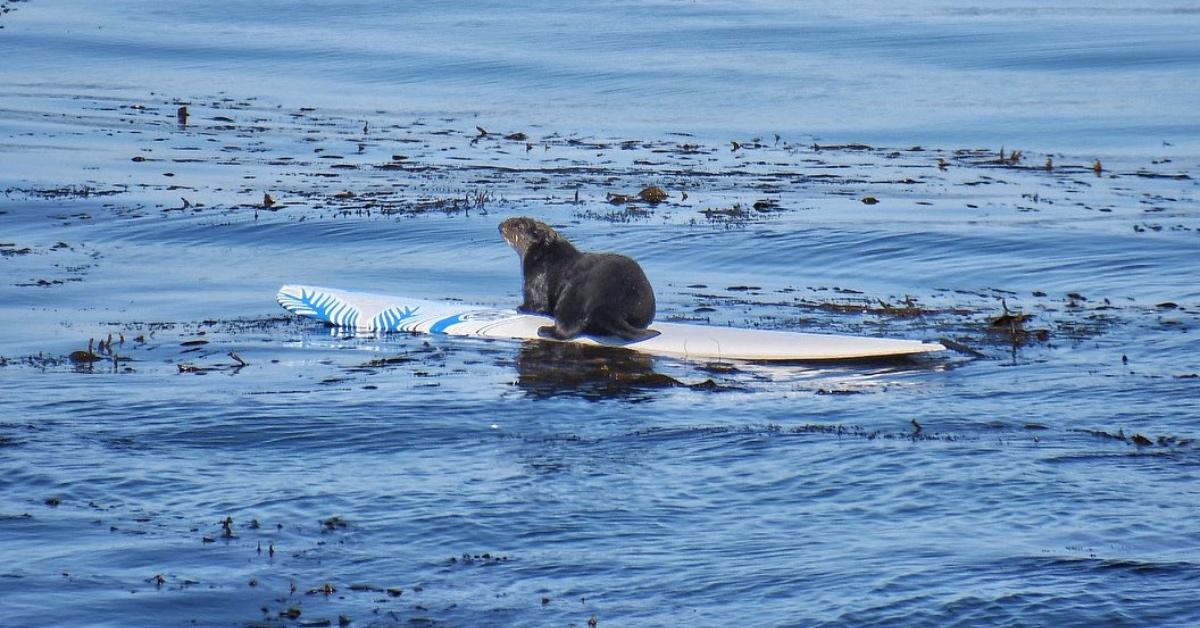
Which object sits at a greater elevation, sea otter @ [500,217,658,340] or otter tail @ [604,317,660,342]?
sea otter @ [500,217,658,340]

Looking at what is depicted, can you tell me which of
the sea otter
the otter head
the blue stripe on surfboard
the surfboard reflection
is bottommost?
the surfboard reflection

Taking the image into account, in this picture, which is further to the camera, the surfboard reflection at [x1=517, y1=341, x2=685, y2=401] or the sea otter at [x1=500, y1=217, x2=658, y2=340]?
the sea otter at [x1=500, y1=217, x2=658, y2=340]

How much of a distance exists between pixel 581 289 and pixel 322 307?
2414 millimetres

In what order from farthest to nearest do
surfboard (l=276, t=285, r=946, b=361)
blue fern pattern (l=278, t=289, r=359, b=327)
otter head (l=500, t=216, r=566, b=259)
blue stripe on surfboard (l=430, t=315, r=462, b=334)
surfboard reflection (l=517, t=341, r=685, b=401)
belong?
blue fern pattern (l=278, t=289, r=359, b=327) < otter head (l=500, t=216, r=566, b=259) < blue stripe on surfboard (l=430, t=315, r=462, b=334) < surfboard (l=276, t=285, r=946, b=361) < surfboard reflection (l=517, t=341, r=685, b=401)

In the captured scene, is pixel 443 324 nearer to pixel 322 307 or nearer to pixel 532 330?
pixel 532 330

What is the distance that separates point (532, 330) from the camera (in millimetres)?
12758

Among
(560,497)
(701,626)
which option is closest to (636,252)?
(560,497)

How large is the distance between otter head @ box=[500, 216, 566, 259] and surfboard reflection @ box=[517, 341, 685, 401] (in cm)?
94

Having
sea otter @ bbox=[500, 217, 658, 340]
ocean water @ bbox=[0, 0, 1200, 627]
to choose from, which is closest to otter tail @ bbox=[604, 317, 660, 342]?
sea otter @ bbox=[500, 217, 658, 340]

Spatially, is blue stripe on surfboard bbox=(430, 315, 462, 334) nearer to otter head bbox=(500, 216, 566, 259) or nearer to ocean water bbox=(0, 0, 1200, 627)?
ocean water bbox=(0, 0, 1200, 627)

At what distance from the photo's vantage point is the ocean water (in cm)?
677

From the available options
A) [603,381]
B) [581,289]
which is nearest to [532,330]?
[581,289]

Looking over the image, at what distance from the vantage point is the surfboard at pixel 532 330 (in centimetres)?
1142

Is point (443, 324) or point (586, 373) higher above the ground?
point (443, 324)
